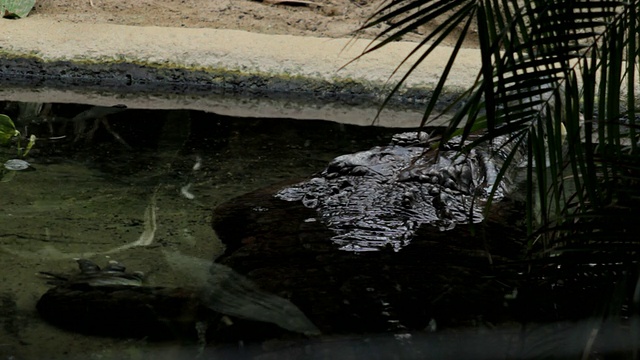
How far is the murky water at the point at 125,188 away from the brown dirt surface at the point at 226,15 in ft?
5.98

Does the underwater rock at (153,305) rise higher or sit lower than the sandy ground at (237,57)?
lower

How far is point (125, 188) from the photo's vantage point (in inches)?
120

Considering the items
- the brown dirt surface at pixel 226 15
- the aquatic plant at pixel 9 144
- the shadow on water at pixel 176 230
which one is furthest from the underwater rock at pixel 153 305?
the brown dirt surface at pixel 226 15

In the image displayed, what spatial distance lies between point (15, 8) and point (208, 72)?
4.79 feet

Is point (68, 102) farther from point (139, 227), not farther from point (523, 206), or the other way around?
point (523, 206)

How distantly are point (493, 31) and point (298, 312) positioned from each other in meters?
0.74

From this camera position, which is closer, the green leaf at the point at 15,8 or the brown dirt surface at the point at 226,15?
the green leaf at the point at 15,8

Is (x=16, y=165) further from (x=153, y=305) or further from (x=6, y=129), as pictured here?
(x=153, y=305)

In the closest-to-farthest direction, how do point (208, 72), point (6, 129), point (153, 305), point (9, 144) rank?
point (153, 305) < point (6, 129) < point (9, 144) < point (208, 72)

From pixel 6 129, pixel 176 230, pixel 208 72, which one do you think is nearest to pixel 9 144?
pixel 6 129

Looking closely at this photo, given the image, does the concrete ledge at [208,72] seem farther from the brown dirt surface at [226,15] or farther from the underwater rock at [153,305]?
the underwater rock at [153,305]

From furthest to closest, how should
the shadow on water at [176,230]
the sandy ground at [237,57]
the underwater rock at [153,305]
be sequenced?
the sandy ground at [237,57] → the underwater rock at [153,305] → the shadow on water at [176,230]

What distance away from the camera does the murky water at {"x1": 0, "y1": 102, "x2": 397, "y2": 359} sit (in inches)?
80.5

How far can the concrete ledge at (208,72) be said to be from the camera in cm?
465
